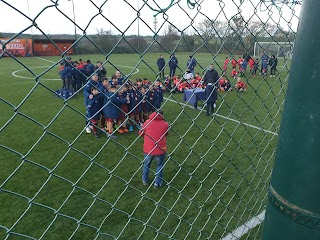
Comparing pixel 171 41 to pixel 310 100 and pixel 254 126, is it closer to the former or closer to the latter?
pixel 310 100

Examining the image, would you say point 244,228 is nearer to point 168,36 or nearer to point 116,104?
point 168,36

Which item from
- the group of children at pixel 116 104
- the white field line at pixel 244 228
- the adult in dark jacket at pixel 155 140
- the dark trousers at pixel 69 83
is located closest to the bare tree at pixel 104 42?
the adult in dark jacket at pixel 155 140

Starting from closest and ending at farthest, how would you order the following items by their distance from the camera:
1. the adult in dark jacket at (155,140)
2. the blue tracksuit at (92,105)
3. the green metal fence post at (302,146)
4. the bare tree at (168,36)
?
the green metal fence post at (302,146), the bare tree at (168,36), the adult in dark jacket at (155,140), the blue tracksuit at (92,105)

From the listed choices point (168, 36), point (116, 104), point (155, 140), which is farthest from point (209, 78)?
point (116, 104)

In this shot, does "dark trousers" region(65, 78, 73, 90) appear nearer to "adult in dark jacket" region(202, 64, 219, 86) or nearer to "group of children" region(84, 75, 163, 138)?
"group of children" region(84, 75, 163, 138)

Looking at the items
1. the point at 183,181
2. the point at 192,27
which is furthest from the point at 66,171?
the point at 192,27

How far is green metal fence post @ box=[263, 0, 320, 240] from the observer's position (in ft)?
3.46

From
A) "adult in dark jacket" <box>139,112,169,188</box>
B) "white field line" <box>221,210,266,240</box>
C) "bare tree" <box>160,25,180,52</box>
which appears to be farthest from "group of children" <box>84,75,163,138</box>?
"bare tree" <box>160,25,180,52</box>

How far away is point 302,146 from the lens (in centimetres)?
112

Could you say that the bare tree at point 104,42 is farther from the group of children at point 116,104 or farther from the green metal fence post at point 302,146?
the group of children at point 116,104

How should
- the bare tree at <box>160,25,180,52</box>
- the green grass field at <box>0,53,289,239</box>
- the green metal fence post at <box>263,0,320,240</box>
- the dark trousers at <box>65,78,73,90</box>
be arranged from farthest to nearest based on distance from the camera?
the dark trousers at <box>65,78,73,90</box>
the green grass field at <box>0,53,289,239</box>
the bare tree at <box>160,25,180,52</box>
the green metal fence post at <box>263,0,320,240</box>

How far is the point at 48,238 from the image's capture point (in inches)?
147

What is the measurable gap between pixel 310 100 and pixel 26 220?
13.8 ft

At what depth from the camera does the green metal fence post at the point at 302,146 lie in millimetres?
1055
